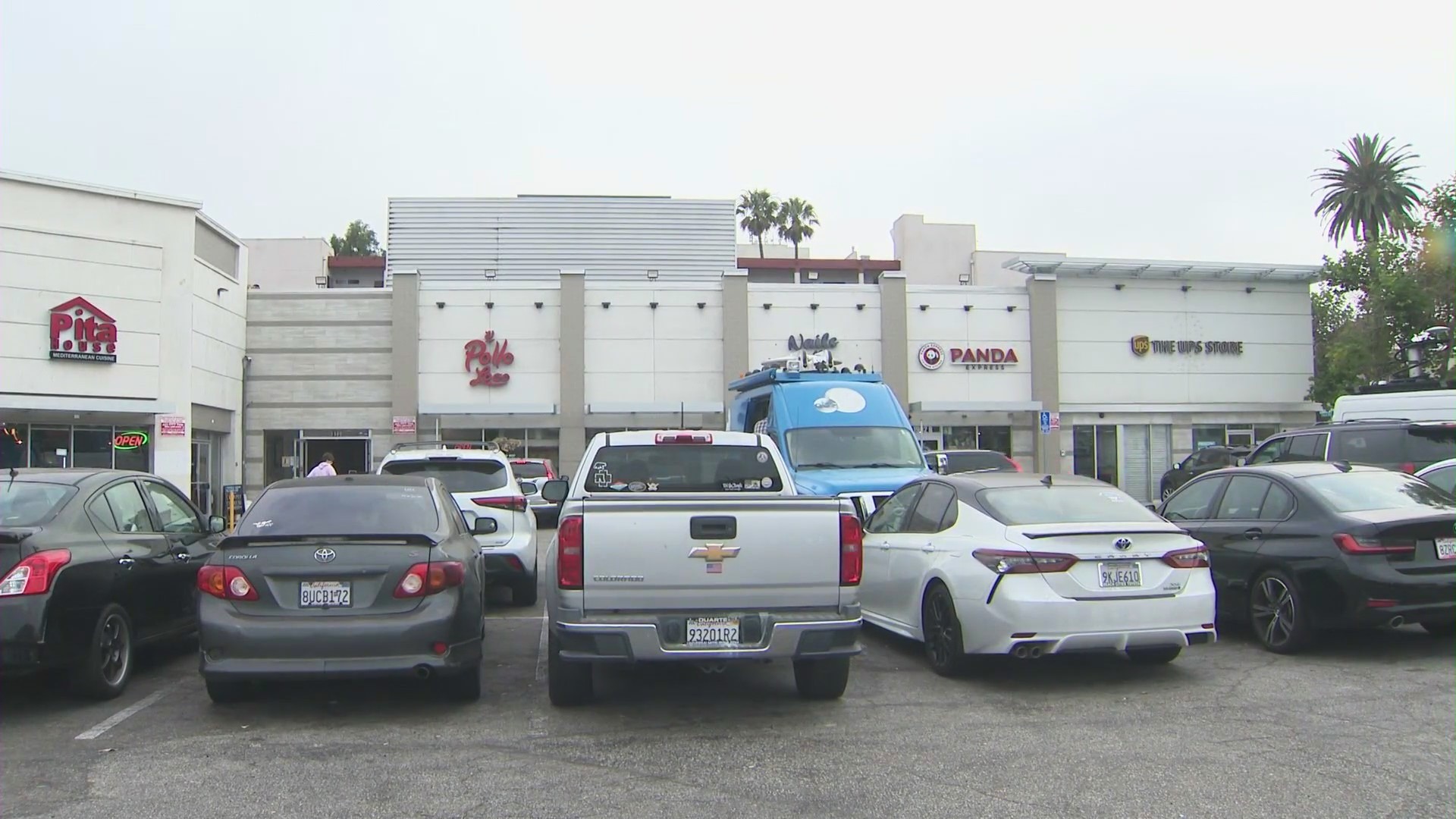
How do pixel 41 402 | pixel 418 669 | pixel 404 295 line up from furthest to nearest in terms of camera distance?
pixel 404 295 → pixel 41 402 → pixel 418 669

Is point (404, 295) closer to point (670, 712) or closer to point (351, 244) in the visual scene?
point (670, 712)

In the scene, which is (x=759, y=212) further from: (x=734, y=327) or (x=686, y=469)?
(x=686, y=469)

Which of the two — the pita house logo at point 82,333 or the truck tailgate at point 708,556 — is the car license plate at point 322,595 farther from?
the pita house logo at point 82,333

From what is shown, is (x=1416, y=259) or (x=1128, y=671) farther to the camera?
(x=1416, y=259)

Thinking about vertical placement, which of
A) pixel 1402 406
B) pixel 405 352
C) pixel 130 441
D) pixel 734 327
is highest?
pixel 734 327

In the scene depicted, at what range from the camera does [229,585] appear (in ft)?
21.5

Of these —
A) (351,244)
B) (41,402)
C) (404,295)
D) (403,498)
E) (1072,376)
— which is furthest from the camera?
(351,244)

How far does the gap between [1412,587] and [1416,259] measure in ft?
95.9

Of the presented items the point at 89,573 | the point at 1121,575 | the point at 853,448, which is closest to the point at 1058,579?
the point at 1121,575

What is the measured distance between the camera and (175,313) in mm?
24844

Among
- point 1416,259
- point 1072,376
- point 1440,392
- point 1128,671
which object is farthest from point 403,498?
point 1416,259

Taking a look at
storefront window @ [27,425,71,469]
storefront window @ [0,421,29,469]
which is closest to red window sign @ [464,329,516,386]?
storefront window @ [27,425,71,469]

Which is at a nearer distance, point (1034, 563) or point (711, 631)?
point (711, 631)

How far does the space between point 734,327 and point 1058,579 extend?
25.0 metres
